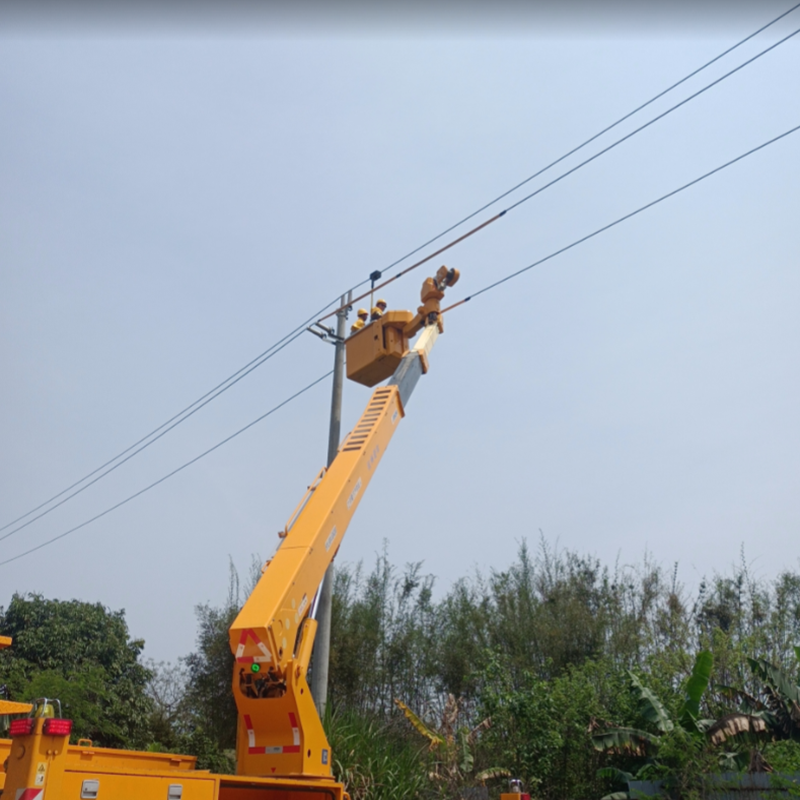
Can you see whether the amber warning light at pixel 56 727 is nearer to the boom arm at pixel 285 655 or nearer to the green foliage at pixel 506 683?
the boom arm at pixel 285 655

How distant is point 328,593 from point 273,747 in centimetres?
483

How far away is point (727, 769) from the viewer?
1141cm

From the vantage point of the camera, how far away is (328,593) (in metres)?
10.8

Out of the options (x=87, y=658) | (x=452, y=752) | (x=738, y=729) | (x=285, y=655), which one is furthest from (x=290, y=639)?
(x=87, y=658)

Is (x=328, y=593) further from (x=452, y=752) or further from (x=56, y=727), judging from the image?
(x=56, y=727)

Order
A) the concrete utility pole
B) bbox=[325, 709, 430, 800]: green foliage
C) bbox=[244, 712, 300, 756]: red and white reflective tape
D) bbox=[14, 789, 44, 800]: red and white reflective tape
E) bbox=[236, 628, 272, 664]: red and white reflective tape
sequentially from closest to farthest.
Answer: bbox=[14, 789, 44, 800]: red and white reflective tape → bbox=[236, 628, 272, 664]: red and white reflective tape → bbox=[244, 712, 300, 756]: red and white reflective tape → bbox=[325, 709, 430, 800]: green foliage → the concrete utility pole

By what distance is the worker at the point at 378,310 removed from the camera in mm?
10188

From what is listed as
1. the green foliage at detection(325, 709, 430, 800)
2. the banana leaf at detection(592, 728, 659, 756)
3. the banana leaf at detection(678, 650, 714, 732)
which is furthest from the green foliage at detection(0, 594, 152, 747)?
the banana leaf at detection(678, 650, 714, 732)

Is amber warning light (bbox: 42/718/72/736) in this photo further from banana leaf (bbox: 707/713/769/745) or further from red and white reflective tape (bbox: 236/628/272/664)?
banana leaf (bbox: 707/713/769/745)

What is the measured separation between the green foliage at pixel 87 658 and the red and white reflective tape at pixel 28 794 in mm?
17105

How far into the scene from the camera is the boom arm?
5777 millimetres

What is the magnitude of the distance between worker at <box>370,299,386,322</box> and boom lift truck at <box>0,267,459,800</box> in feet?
6.65

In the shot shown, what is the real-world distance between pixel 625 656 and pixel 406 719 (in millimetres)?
6618

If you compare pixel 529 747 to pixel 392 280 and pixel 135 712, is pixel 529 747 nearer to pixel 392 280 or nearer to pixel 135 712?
pixel 392 280
